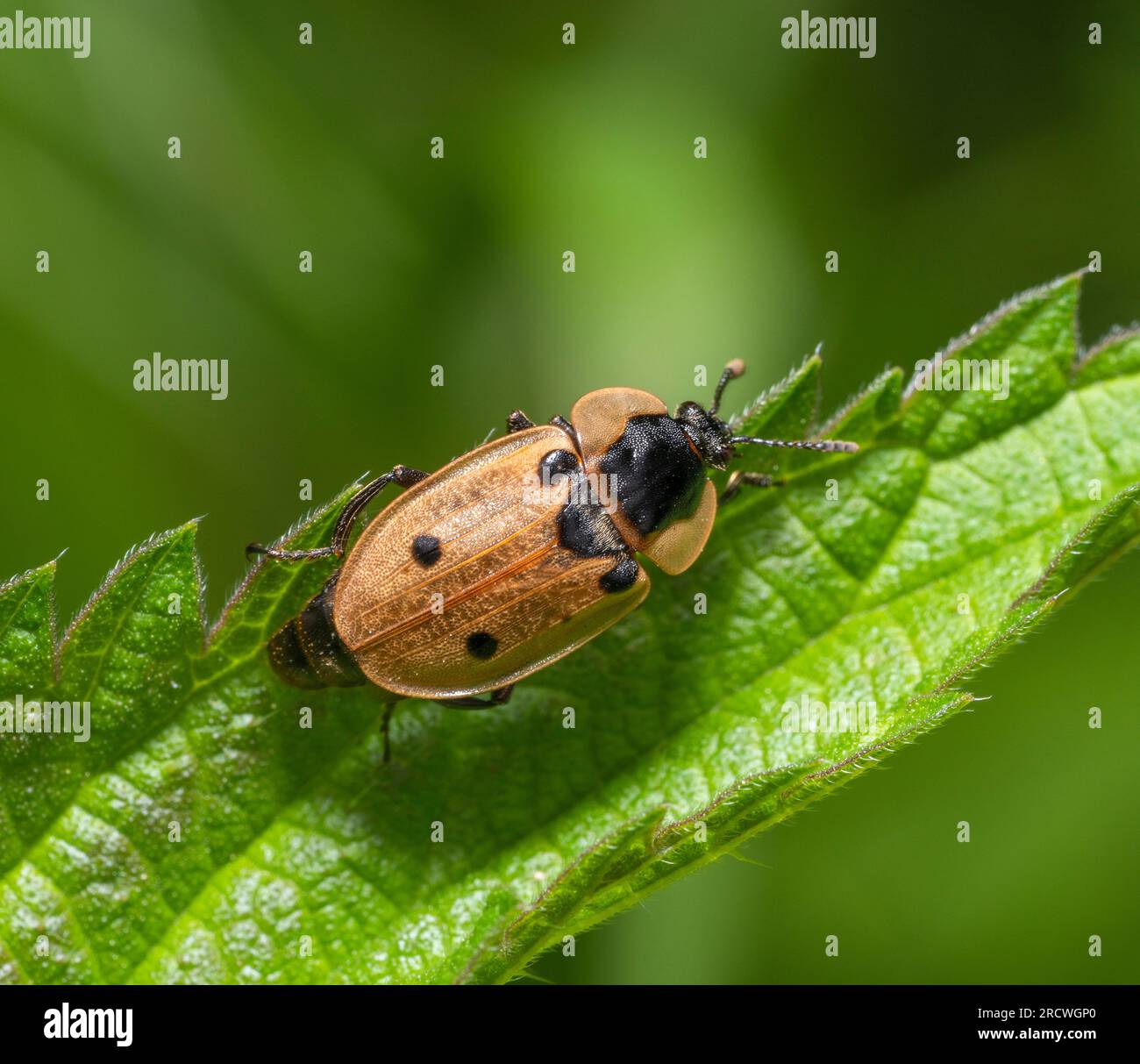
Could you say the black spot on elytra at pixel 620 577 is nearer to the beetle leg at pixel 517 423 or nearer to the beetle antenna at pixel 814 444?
the beetle antenna at pixel 814 444

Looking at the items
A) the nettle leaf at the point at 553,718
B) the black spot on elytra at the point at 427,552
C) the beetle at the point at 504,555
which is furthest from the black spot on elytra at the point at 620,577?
the black spot on elytra at the point at 427,552

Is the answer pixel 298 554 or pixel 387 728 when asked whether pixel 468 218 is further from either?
pixel 387 728

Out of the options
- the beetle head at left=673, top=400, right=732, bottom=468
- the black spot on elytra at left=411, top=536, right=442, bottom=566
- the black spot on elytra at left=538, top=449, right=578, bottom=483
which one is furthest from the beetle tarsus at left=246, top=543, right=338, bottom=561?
the beetle head at left=673, top=400, right=732, bottom=468

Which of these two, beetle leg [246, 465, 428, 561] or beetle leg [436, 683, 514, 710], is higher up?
beetle leg [246, 465, 428, 561]

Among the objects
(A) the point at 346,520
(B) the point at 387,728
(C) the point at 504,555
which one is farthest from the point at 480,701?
(A) the point at 346,520

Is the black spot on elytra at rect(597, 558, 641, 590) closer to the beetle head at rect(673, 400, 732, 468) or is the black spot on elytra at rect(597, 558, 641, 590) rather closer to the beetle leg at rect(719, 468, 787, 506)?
the beetle leg at rect(719, 468, 787, 506)
